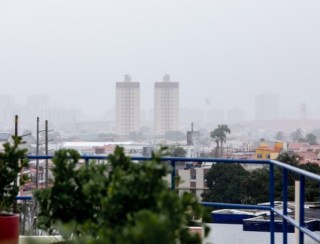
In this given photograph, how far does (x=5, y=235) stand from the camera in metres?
4.28

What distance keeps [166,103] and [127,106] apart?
8345mm

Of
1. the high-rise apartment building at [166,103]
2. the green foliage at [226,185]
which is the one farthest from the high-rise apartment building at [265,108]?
the green foliage at [226,185]

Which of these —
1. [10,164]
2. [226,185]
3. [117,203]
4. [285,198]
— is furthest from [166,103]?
[117,203]

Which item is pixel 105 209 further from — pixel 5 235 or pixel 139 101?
pixel 139 101

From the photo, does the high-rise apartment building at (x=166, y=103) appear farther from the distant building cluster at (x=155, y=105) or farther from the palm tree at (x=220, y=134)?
the palm tree at (x=220, y=134)

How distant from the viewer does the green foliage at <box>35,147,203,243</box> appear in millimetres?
2223

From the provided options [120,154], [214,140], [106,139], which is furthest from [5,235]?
[106,139]

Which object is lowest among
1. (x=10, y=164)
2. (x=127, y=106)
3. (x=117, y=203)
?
(x=117, y=203)

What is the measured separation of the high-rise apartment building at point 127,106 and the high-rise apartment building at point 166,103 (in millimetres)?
4963

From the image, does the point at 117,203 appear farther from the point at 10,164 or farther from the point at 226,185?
the point at 226,185

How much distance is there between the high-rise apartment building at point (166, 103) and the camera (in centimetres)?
11594

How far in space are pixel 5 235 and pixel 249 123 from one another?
112 metres

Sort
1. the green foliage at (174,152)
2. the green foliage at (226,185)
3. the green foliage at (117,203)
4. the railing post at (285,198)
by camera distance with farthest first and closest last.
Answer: the green foliage at (226,185)
the railing post at (285,198)
the green foliage at (174,152)
the green foliage at (117,203)

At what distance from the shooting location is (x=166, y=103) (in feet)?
390
